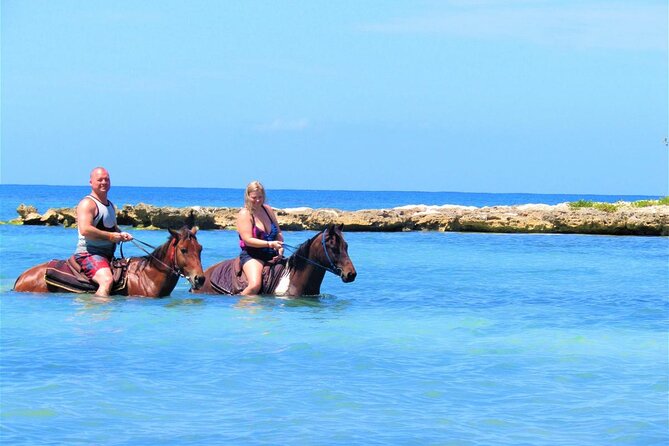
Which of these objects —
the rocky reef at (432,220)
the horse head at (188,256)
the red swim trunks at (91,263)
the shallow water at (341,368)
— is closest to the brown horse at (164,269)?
the horse head at (188,256)

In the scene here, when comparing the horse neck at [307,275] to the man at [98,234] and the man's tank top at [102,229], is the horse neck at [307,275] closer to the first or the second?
the man at [98,234]

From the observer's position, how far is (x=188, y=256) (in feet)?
41.7

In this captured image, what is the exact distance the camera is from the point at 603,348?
421 inches

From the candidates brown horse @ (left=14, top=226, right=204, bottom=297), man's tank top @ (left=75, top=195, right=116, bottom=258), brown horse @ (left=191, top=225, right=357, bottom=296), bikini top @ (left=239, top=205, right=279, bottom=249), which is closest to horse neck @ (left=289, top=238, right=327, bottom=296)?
brown horse @ (left=191, top=225, right=357, bottom=296)

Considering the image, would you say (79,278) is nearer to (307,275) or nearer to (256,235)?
(256,235)

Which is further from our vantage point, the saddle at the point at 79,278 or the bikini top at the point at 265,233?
the bikini top at the point at 265,233

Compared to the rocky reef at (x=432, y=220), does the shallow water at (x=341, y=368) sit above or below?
below

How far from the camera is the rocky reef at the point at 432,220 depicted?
3594 centimetres

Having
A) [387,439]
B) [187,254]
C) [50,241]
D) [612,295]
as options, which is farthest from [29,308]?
[50,241]

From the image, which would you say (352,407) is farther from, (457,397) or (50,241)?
(50,241)

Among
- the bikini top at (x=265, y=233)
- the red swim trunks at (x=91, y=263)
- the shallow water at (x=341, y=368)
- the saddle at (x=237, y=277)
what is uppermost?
the bikini top at (x=265, y=233)

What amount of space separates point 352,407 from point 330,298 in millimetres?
7328

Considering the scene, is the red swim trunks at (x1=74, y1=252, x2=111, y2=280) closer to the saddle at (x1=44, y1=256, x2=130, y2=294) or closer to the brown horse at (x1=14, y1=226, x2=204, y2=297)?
the saddle at (x1=44, y1=256, x2=130, y2=294)

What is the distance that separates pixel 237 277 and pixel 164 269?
49.5 inches
